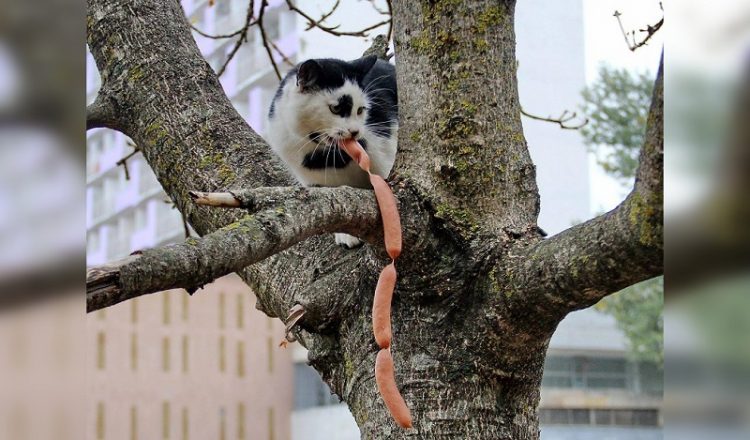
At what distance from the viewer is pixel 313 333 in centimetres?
76

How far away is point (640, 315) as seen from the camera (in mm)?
2654

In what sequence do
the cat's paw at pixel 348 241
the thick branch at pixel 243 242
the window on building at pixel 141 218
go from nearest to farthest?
the thick branch at pixel 243 242
the cat's paw at pixel 348 241
the window on building at pixel 141 218

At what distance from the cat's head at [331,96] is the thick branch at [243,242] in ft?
1.24

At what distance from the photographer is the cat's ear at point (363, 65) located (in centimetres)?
108

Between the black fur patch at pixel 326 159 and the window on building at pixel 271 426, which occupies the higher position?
the black fur patch at pixel 326 159

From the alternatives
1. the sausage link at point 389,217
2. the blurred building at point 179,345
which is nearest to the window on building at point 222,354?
the blurred building at point 179,345

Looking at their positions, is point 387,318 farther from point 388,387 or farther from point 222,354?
point 222,354

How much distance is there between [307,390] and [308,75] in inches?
98.5

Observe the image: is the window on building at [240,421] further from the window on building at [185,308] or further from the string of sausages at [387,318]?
the string of sausages at [387,318]

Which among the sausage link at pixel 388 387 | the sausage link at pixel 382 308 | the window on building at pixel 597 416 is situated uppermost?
the sausage link at pixel 382 308

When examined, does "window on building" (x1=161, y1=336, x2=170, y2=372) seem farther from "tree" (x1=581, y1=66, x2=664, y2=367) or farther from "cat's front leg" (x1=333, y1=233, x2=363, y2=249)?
"cat's front leg" (x1=333, y1=233, x2=363, y2=249)

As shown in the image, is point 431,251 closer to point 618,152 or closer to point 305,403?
point 618,152
